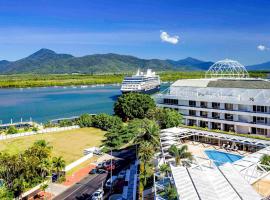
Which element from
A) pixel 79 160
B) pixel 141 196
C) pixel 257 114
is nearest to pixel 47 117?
pixel 79 160

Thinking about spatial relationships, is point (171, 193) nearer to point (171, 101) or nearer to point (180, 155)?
point (180, 155)

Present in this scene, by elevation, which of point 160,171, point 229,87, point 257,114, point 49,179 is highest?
point 229,87

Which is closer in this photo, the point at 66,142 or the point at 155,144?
the point at 155,144

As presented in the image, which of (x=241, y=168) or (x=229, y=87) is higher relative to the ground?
(x=229, y=87)

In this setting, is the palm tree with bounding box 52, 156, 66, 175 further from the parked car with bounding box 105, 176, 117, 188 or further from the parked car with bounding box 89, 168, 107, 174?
the parked car with bounding box 105, 176, 117, 188

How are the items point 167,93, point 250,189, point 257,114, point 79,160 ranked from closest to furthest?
point 250,189 → point 79,160 → point 257,114 → point 167,93

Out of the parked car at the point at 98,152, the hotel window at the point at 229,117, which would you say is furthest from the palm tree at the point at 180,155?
the hotel window at the point at 229,117

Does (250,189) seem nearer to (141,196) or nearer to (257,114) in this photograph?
(141,196)
